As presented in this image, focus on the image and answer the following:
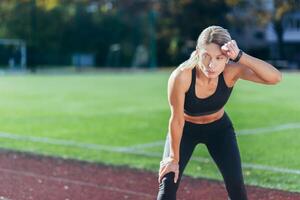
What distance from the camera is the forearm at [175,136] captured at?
5.17 metres

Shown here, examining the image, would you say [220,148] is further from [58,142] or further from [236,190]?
[58,142]

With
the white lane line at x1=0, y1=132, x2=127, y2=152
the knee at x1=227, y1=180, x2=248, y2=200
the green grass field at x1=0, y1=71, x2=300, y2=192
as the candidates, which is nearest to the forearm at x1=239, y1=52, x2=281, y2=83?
the knee at x1=227, y1=180, x2=248, y2=200

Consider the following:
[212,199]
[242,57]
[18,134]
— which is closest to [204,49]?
[242,57]

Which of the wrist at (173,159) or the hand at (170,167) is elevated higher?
the wrist at (173,159)

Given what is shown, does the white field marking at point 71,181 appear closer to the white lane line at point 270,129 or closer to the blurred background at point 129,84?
the blurred background at point 129,84

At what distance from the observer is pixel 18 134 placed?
13859 mm

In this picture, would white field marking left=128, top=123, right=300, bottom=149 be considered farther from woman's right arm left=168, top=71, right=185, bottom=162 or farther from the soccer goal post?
the soccer goal post

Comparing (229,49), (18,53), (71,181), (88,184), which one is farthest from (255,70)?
(18,53)

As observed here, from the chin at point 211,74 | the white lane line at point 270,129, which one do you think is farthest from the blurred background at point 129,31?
the chin at point 211,74

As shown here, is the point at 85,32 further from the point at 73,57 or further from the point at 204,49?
the point at 204,49

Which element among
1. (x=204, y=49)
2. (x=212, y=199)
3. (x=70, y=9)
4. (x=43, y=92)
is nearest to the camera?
(x=204, y=49)

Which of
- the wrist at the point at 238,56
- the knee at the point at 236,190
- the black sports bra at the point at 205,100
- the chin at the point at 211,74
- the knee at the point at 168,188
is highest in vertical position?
the wrist at the point at 238,56

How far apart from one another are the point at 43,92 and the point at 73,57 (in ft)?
104

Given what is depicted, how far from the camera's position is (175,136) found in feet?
17.0
